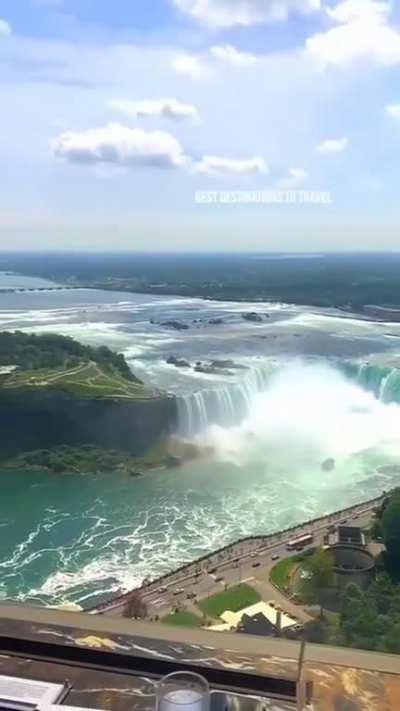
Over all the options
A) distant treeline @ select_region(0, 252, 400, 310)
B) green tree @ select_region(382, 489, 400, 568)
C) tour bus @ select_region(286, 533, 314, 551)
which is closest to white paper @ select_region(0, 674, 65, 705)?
green tree @ select_region(382, 489, 400, 568)

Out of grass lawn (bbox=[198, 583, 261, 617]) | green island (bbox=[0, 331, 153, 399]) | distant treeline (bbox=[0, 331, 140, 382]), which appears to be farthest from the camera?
distant treeline (bbox=[0, 331, 140, 382])

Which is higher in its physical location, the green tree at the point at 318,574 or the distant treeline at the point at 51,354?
the distant treeline at the point at 51,354

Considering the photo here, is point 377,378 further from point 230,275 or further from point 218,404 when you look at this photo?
point 230,275

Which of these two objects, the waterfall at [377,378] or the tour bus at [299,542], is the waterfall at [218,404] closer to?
the waterfall at [377,378]

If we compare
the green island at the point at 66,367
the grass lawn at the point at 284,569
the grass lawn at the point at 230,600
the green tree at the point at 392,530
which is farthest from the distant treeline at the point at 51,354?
the grass lawn at the point at 230,600

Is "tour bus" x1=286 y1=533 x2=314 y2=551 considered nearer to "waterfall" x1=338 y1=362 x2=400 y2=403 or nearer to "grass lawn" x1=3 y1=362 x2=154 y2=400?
"grass lawn" x1=3 y1=362 x2=154 y2=400

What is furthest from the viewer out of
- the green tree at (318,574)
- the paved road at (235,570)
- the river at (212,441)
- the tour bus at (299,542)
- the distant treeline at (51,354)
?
the distant treeline at (51,354)

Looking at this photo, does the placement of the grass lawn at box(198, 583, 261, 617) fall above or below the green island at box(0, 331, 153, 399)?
→ below

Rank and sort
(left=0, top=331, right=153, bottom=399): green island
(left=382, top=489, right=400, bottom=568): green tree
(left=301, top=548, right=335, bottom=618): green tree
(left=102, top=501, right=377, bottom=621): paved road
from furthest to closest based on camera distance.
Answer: (left=0, top=331, right=153, bottom=399): green island, (left=382, top=489, right=400, bottom=568): green tree, (left=102, top=501, right=377, bottom=621): paved road, (left=301, top=548, right=335, bottom=618): green tree
